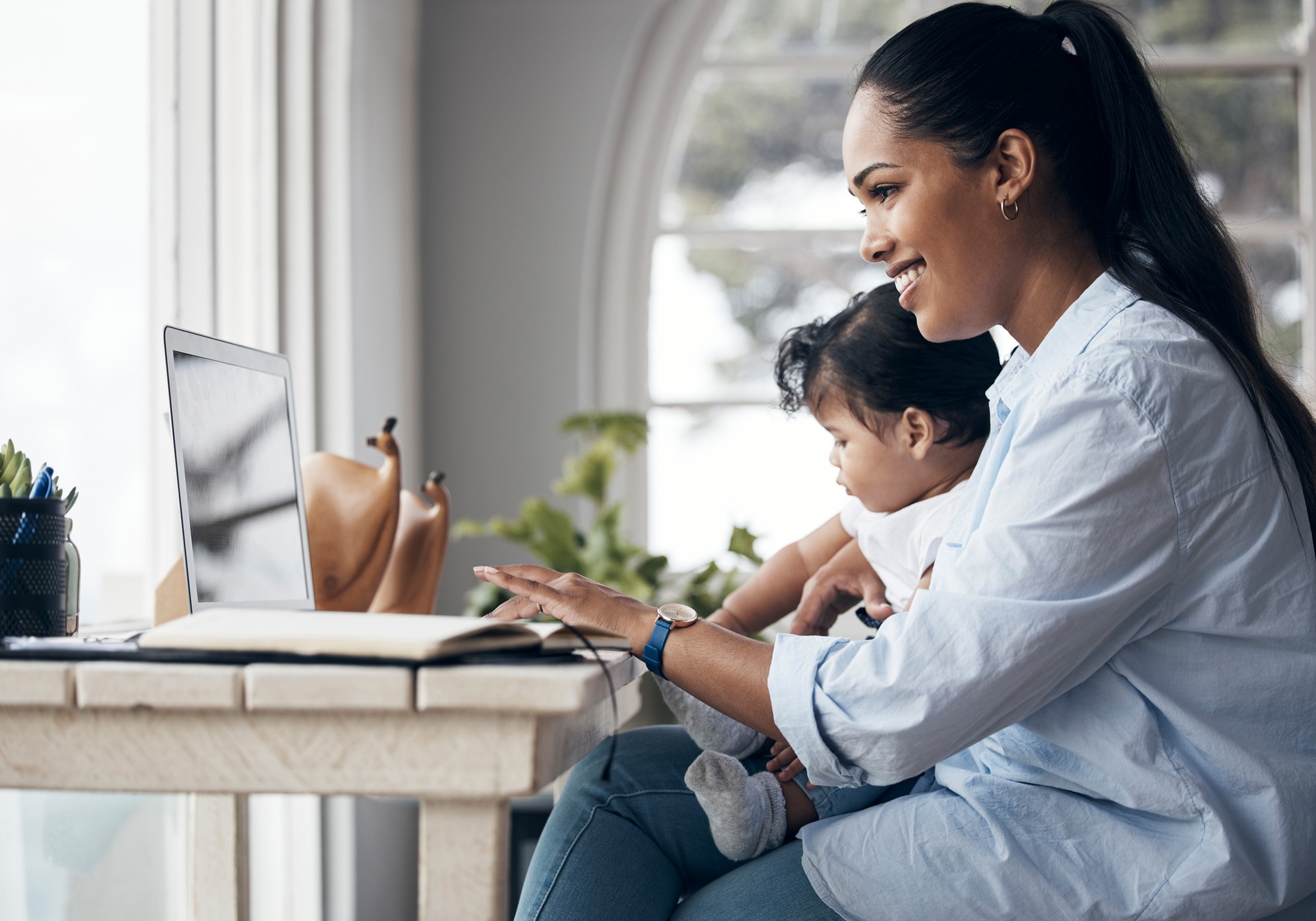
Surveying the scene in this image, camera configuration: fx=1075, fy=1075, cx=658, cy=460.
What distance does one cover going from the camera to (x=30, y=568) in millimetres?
936

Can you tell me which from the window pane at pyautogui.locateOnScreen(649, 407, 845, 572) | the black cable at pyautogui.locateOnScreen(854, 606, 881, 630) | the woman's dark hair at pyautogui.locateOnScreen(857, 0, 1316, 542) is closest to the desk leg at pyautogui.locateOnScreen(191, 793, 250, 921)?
the black cable at pyautogui.locateOnScreen(854, 606, 881, 630)

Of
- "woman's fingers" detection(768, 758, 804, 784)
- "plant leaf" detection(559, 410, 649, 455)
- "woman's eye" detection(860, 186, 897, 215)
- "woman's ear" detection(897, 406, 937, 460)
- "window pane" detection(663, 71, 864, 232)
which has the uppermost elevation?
"window pane" detection(663, 71, 864, 232)

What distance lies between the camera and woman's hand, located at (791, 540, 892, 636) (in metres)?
1.41

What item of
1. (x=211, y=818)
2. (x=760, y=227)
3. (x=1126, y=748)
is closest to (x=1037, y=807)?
(x=1126, y=748)

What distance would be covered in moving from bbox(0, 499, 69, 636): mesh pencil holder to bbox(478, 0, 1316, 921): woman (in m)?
0.40

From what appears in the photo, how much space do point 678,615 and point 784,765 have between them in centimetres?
29

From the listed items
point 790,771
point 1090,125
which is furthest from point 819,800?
point 1090,125

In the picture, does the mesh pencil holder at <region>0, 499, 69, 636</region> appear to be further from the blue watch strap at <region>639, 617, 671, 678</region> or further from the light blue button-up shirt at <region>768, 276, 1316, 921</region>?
the light blue button-up shirt at <region>768, 276, 1316, 921</region>

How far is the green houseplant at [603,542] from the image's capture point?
2.26m

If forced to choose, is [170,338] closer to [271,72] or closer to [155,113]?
[155,113]

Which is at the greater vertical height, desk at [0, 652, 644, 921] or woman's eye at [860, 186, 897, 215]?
woman's eye at [860, 186, 897, 215]

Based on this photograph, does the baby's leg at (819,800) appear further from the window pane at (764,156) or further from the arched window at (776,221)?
the window pane at (764,156)

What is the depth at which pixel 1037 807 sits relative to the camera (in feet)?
2.91

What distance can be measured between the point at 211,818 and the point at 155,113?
1.21 meters
